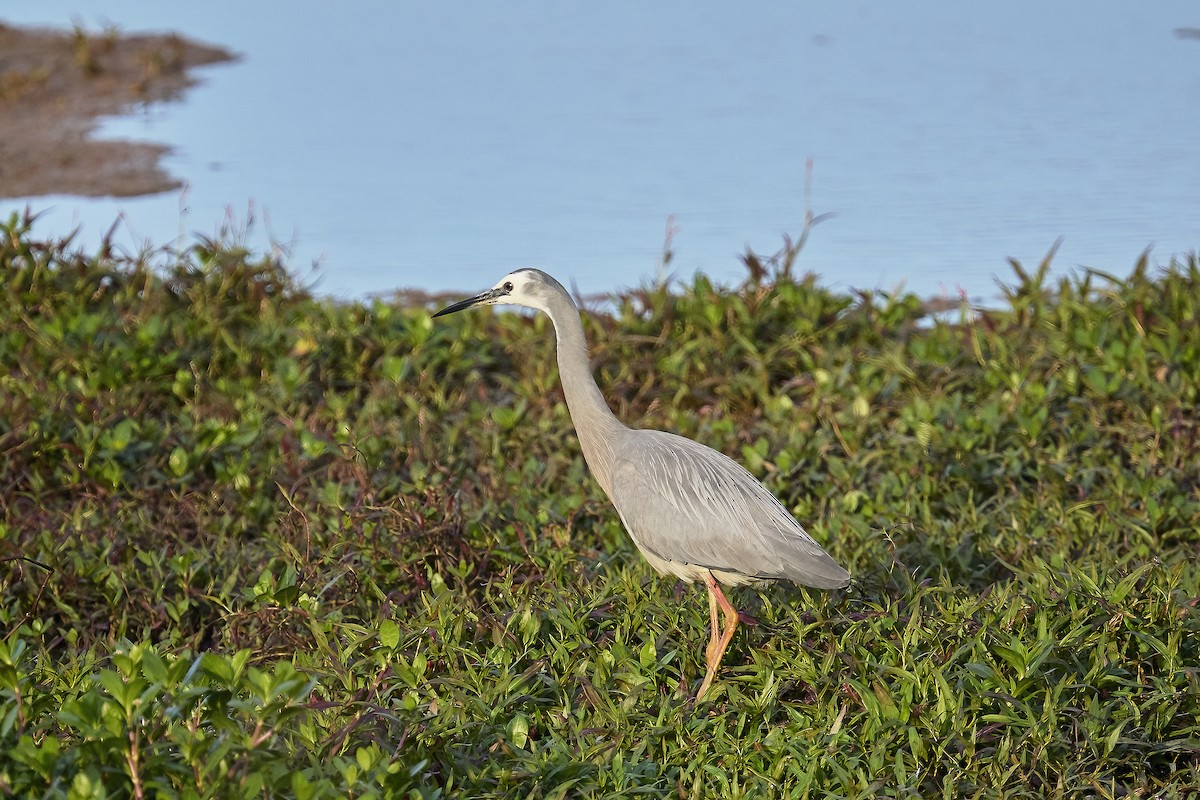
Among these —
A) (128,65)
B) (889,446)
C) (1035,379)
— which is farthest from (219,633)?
(128,65)

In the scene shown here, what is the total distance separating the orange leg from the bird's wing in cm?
9

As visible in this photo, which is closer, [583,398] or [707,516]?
[707,516]

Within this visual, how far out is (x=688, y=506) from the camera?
404cm

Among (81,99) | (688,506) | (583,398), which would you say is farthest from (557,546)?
(81,99)

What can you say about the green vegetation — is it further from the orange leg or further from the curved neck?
the curved neck

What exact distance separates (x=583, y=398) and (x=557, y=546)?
1.83ft

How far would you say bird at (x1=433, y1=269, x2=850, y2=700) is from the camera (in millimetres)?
3854

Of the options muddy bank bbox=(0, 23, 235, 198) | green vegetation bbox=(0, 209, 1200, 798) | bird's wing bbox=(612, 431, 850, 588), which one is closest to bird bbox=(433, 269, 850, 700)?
bird's wing bbox=(612, 431, 850, 588)

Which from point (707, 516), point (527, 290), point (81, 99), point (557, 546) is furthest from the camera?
point (81, 99)

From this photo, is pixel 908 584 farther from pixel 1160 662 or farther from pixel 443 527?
pixel 443 527

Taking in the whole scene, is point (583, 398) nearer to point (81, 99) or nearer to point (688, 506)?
point (688, 506)

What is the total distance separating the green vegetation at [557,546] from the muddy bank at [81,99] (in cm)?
408

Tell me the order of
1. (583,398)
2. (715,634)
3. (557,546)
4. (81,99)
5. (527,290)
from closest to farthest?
Result: (715,634) < (583,398) < (527,290) < (557,546) < (81,99)

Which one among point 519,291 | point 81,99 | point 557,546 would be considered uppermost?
point 81,99
